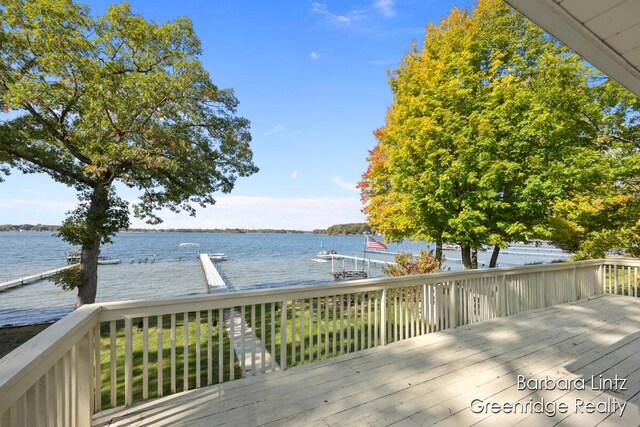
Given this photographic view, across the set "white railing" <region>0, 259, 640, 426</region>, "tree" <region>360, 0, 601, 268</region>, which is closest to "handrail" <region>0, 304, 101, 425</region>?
"white railing" <region>0, 259, 640, 426</region>

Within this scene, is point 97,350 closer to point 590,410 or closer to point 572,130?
point 590,410

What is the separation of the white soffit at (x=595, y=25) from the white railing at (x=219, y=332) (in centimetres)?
262

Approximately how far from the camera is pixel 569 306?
5.31m

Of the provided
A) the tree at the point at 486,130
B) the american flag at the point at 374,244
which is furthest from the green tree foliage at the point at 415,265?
the american flag at the point at 374,244

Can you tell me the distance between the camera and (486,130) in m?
5.90

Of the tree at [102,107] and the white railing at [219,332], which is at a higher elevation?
the tree at [102,107]

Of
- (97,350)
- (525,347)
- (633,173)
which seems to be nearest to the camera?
(97,350)

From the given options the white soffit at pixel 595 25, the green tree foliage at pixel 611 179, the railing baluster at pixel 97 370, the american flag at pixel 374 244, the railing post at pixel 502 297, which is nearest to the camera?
the white soffit at pixel 595 25

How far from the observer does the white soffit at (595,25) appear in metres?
1.35

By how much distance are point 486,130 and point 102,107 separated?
28.1 feet

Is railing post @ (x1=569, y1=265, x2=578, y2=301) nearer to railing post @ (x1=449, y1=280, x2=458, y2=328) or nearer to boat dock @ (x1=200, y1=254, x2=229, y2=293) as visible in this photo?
railing post @ (x1=449, y1=280, x2=458, y2=328)

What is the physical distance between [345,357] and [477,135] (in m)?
5.50

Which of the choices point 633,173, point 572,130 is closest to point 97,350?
point 572,130

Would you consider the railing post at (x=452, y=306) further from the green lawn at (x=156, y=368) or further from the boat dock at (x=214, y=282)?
the boat dock at (x=214, y=282)
